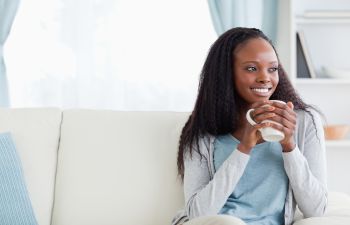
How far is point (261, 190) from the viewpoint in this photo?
1.97m

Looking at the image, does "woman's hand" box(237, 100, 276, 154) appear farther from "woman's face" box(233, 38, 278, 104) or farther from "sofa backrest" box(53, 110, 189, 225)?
"sofa backrest" box(53, 110, 189, 225)

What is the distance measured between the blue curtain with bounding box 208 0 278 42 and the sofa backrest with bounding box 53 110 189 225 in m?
1.11

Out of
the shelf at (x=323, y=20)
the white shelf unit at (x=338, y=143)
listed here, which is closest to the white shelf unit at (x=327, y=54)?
the shelf at (x=323, y=20)

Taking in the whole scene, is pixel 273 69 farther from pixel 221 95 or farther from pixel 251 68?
pixel 221 95

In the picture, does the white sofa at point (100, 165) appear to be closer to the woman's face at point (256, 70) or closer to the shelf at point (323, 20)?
the woman's face at point (256, 70)

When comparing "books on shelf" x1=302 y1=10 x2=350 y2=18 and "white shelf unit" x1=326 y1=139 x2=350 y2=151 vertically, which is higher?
"books on shelf" x1=302 y1=10 x2=350 y2=18

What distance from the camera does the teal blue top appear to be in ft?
6.40

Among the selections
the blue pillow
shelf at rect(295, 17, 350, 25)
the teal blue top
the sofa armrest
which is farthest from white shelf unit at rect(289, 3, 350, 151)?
the blue pillow

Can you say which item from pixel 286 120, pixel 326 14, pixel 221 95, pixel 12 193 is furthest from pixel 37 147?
pixel 326 14

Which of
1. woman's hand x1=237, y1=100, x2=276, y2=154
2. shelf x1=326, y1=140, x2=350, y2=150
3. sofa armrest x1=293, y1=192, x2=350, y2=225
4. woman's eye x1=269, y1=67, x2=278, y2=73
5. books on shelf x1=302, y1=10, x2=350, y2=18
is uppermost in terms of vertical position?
woman's eye x1=269, y1=67, x2=278, y2=73

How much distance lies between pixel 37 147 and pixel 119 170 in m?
0.33

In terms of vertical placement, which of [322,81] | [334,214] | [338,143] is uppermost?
[322,81]

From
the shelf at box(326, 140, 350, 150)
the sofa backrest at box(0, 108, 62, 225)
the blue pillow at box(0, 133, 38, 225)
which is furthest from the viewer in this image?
the shelf at box(326, 140, 350, 150)

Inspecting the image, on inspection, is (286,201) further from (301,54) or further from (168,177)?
(301,54)
